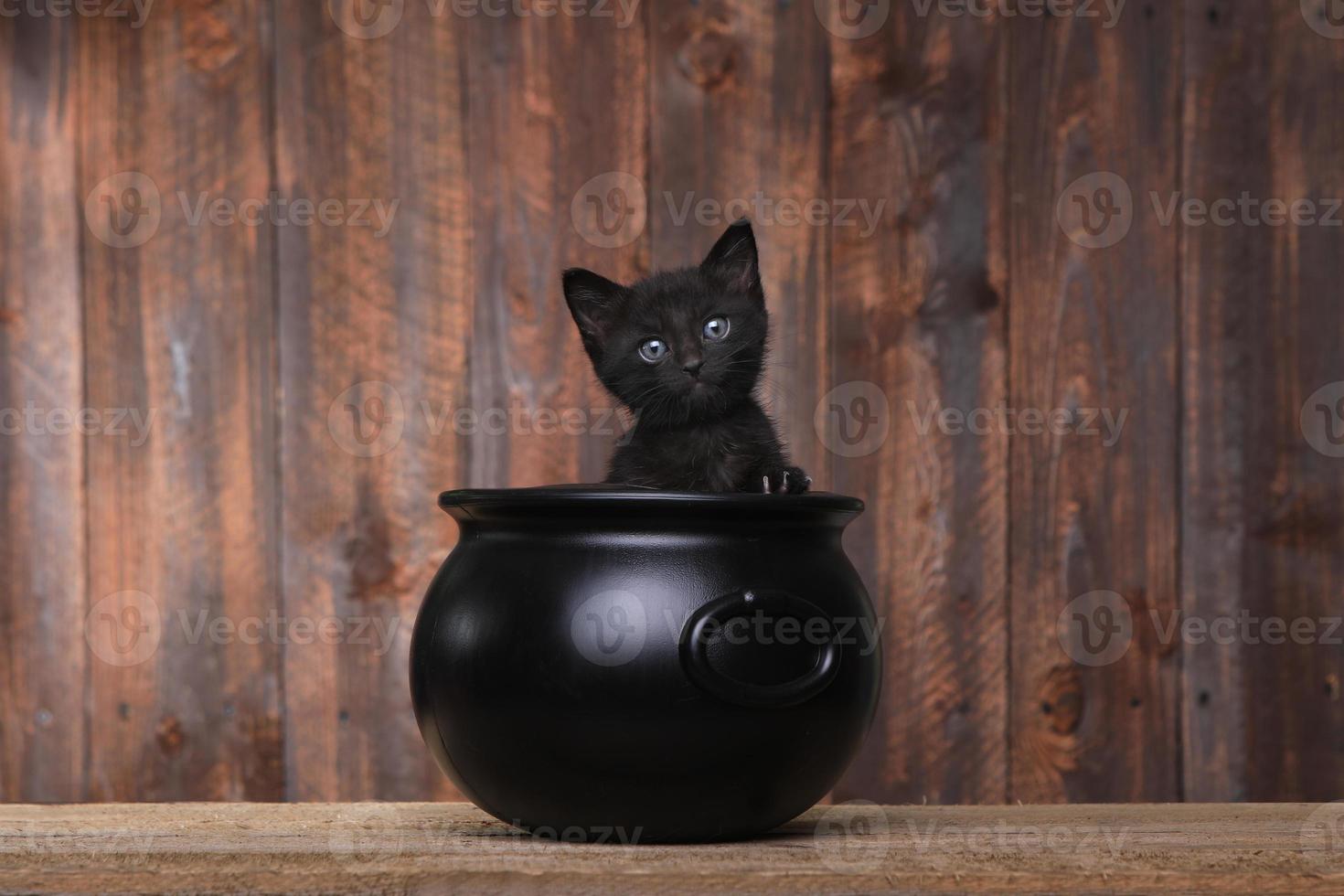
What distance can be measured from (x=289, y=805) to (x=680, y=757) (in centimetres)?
48

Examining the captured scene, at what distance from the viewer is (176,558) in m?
1.79

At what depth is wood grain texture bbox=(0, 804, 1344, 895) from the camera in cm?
83

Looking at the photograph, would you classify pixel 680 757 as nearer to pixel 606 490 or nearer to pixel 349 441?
pixel 606 490

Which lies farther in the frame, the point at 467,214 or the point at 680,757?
the point at 467,214

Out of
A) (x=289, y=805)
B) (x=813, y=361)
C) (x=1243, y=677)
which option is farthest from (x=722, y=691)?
(x=1243, y=677)
